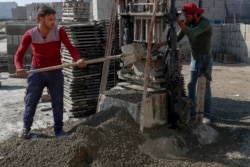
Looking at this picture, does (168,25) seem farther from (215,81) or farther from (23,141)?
(215,81)

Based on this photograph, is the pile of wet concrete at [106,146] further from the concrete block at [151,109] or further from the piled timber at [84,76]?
the piled timber at [84,76]

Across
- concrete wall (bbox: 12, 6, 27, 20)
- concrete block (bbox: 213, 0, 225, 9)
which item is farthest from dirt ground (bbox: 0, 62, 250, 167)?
concrete wall (bbox: 12, 6, 27, 20)

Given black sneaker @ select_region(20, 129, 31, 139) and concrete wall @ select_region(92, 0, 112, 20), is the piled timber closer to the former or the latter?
black sneaker @ select_region(20, 129, 31, 139)

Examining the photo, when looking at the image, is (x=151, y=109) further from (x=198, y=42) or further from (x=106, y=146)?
(x=198, y=42)

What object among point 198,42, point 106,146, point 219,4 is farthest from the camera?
point 219,4

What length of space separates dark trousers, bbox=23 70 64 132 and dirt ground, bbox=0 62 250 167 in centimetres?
25

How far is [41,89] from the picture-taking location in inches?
193

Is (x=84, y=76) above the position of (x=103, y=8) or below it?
below

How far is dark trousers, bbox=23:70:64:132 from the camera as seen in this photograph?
15.8 feet

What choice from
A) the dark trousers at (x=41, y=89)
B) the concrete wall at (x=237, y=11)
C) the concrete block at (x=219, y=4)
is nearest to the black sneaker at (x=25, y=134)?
the dark trousers at (x=41, y=89)

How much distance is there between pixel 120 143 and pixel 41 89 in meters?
1.35

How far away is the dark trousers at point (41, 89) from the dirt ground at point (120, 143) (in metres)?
0.25

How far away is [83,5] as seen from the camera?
1191 centimetres

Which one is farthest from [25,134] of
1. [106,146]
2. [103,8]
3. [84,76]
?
[103,8]
